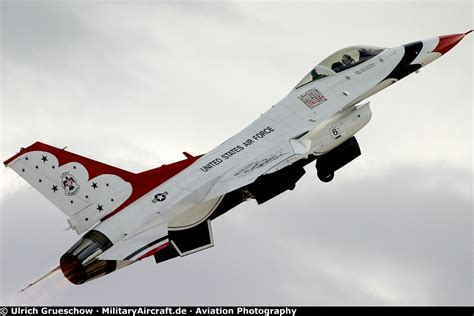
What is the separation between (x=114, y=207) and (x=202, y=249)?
237 cm

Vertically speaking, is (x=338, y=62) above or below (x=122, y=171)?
below

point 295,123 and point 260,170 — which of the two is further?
point 295,123

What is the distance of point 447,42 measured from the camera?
3114cm

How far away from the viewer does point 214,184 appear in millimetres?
26875

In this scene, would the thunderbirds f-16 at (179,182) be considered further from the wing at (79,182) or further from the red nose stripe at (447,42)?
the red nose stripe at (447,42)

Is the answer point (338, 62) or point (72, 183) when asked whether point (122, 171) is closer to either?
point (72, 183)

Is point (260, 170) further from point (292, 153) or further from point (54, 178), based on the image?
point (54, 178)

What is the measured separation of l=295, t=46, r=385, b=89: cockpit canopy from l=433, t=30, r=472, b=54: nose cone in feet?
6.21

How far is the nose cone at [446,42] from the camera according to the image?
1220 inches

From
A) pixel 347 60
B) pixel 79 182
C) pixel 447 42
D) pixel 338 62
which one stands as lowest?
pixel 447 42

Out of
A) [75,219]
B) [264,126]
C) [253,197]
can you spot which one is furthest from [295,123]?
[75,219]

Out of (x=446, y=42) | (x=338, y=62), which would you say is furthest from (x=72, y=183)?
(x=446, y=42)

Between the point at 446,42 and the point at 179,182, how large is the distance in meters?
9.26

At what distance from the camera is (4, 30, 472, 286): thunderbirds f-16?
26.1m
